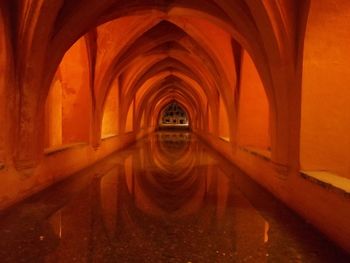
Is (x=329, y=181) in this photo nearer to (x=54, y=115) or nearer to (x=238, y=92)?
(x=238, y=92)

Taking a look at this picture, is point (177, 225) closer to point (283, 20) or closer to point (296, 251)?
point (296, 251)

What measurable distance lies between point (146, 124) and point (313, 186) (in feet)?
60.7

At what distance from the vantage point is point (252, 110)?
753 cm

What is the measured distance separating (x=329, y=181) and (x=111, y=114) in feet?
29.8

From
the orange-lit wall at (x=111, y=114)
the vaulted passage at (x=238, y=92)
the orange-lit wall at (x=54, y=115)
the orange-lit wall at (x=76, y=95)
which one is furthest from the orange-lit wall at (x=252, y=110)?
the orange-lit wall at (x=111, y=114)

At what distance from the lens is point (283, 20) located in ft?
13.2

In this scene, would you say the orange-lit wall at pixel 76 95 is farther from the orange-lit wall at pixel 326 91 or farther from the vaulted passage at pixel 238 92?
the orange-lit wall at pixel 326 91

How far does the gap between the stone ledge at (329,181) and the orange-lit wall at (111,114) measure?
8364mm

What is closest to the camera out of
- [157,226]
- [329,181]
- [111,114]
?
[329,181]

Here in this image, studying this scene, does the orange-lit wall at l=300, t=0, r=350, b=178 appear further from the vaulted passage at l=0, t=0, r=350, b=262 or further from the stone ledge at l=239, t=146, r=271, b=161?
the stone ledge at l=239, t=146, r=271, b=161

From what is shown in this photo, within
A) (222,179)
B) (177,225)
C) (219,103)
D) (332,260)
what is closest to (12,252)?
(177,225)

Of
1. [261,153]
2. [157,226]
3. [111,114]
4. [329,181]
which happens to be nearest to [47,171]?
[157,226]

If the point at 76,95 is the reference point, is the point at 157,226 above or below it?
below

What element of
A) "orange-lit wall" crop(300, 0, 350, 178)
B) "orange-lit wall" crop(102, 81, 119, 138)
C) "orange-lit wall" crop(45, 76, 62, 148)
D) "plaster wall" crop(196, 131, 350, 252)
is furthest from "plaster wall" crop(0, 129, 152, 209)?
"orange-lit wall" crop(300, 0, 350, 178)
